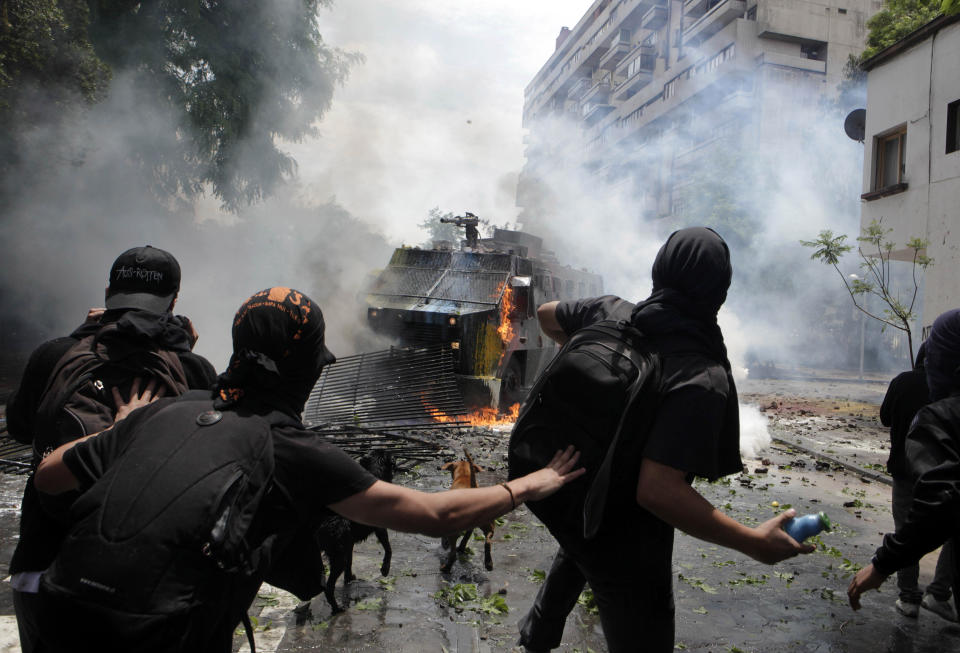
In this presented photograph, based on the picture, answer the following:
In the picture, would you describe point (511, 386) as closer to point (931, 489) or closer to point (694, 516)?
→ point (931, 489)

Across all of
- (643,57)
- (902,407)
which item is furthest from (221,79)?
(643,57)

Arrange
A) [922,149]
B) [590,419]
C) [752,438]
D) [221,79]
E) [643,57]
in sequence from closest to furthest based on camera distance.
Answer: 1. [590,419]
2. [752,438]
3. [922,149]
4. [221,79]
5. [643,57]

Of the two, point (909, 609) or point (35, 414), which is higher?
point (35, 414)

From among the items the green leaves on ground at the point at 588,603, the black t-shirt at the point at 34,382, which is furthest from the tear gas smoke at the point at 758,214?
the black t-shirt at the point at 34,382

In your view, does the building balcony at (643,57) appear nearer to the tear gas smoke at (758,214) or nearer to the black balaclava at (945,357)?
the tear gas smoke at (758,214)

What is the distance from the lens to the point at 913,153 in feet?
45.8

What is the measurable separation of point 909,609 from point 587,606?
1951 millimetres

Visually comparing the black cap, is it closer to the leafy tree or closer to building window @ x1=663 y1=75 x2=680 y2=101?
the leafy tree

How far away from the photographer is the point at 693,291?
7.26 ft

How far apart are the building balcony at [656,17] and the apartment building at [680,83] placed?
8 centimetres

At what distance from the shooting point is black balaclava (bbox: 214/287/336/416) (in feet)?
5.80

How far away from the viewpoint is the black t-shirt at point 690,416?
1.97 m

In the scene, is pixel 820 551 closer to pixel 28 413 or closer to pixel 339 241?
pixel 28 413

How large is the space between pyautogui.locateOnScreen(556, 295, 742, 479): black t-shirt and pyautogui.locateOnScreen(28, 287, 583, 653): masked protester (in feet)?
1.76
